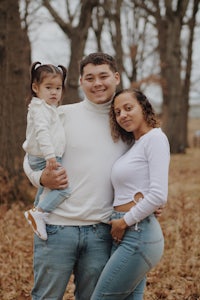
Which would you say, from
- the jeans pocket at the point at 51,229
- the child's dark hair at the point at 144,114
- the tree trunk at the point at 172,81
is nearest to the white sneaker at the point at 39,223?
the jeans pocket at the point at 51,229

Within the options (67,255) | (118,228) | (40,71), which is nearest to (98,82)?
(40,71)

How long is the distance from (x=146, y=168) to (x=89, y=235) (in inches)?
21.6

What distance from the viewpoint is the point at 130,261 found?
254 cm

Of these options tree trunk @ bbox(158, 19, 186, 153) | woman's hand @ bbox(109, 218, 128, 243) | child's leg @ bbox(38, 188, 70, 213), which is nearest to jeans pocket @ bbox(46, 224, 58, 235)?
child's leg @ bbox(38, 188, 70, 213)

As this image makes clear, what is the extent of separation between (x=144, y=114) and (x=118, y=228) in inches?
28.3

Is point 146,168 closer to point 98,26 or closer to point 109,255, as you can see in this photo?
point 109,255

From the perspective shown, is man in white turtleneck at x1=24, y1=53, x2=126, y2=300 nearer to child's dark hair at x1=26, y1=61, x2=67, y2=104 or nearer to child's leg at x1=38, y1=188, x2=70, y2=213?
child's leg at x1=38, y1=188, x2=70, y2=213

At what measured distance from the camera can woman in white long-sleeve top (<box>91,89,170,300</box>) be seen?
2.52 metres

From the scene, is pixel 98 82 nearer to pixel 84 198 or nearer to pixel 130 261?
pixel 84 198

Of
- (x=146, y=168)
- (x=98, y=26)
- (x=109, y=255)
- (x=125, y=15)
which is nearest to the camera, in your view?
(x=146, y=168)

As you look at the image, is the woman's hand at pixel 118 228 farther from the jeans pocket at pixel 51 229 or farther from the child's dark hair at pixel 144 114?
the child's dark hair at pixel 144 114

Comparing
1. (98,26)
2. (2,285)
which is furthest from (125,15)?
(2,285)

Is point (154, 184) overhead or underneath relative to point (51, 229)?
overhead

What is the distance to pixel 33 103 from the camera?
2.79 m
